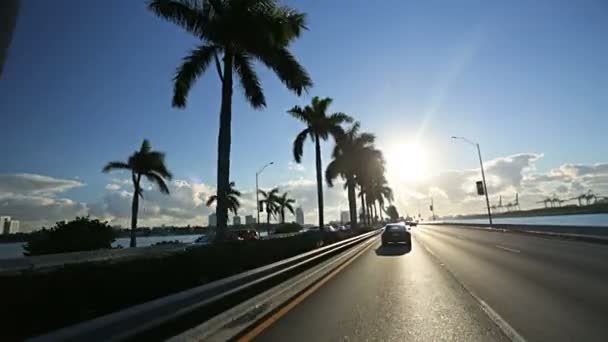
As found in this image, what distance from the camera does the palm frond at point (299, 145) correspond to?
30.9m

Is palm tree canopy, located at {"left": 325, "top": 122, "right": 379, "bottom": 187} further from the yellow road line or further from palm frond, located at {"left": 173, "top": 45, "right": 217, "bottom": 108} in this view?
the yellow road line

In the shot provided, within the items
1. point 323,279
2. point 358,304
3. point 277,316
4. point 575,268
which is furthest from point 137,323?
point 575,268

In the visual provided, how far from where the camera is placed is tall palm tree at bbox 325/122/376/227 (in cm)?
3872

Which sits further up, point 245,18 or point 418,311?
point 245,18

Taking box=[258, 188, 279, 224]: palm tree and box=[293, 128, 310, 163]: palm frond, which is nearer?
box=[293, 128, 310, 163]: palm frond

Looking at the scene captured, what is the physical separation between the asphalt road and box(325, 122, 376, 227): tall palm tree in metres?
26.9

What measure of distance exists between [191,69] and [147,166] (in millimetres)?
20245

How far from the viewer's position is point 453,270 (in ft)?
38.8

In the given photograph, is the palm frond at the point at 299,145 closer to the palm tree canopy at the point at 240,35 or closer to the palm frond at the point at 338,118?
the palm frond at the point at 338,118

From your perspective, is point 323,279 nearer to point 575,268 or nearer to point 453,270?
point 453,270

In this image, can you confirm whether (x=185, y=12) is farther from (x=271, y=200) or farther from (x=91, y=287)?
(x=271, y=200)

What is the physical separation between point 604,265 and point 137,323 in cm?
1359

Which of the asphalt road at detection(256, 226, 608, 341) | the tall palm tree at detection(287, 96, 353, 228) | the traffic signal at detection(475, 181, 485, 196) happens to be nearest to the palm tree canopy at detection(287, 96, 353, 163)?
the tall palm tree at detection(287, 96, 353, 228)

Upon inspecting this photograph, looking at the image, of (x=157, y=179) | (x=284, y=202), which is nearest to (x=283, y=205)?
(x=284, y=202)
